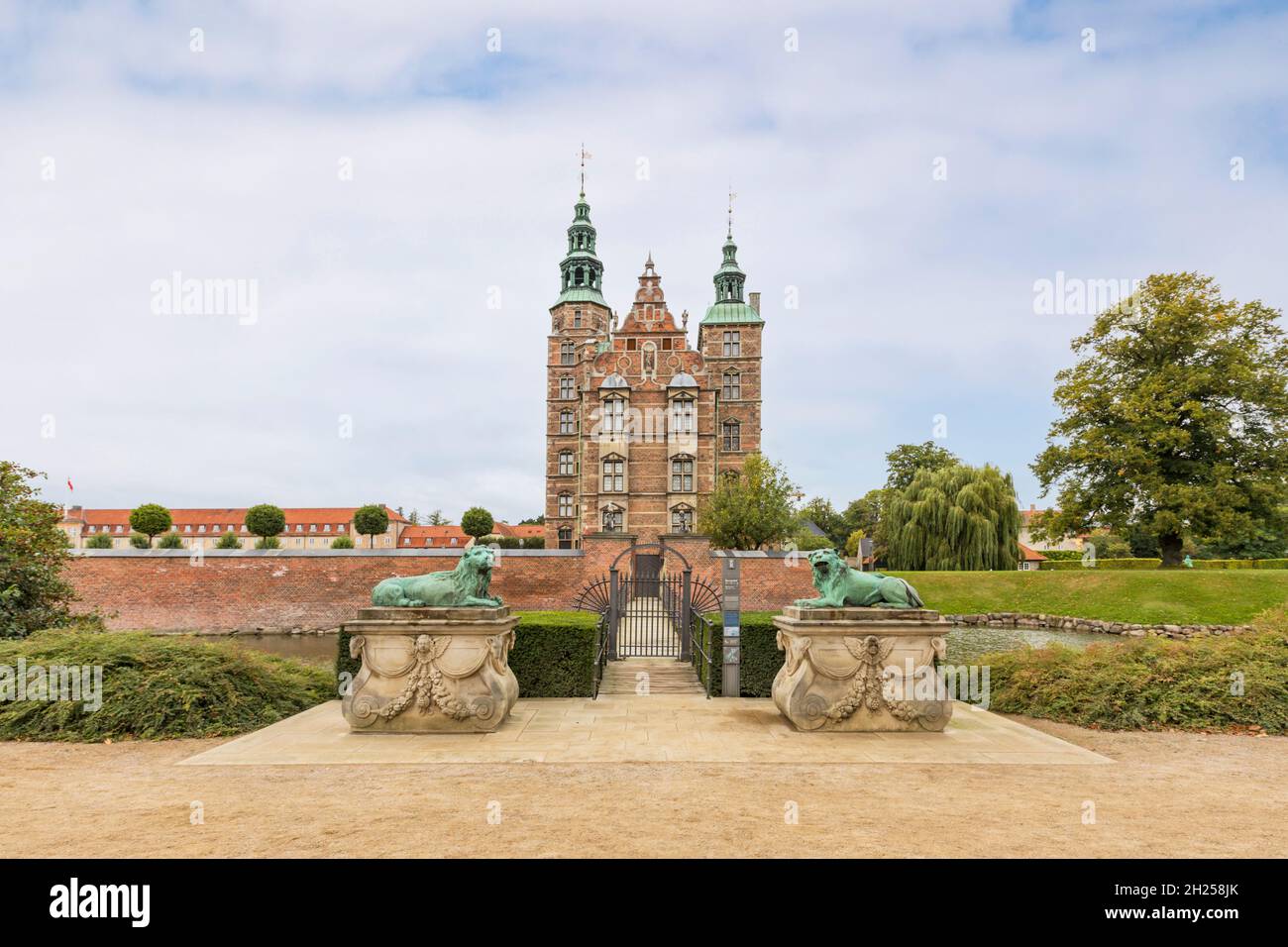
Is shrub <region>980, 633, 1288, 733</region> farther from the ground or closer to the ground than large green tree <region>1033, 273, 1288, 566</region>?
closer to the ground

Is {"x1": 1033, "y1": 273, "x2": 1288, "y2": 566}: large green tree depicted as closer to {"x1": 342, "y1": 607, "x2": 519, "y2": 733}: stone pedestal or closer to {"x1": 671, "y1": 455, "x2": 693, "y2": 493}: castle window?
{"x1": 671, "y1": 455, "x2": 693, "y2": 493}: castle window

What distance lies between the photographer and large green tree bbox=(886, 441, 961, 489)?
178ft

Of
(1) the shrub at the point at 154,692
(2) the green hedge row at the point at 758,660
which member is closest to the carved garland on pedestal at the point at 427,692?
(1) the shrub at the point at 154,692

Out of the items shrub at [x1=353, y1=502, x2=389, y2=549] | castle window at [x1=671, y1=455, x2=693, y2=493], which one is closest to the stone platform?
castle window at [x1=671, y1=455, x2=693, y2=493]

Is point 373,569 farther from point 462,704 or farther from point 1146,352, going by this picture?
point 1146,352

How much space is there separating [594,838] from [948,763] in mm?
3761

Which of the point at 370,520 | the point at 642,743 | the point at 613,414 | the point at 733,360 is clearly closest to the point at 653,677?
the point at 642,743

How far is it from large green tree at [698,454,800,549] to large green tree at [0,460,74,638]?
22.7m

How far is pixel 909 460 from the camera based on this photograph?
182 feet

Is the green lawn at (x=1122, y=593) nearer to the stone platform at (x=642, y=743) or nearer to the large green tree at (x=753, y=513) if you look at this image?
the large green tree at (x=753, y=513)

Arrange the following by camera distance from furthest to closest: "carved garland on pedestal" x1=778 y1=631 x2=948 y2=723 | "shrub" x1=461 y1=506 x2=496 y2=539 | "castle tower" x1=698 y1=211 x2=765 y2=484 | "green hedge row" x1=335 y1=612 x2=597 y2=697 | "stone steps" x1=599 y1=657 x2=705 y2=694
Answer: "shrub" x1=461 y1=506 x2=496 y2=539
"castle tower" x1=698 y1=211 x2=765 y2=484
"stone steps" x1=599 y1=657 x2=705 y2=694
"green hedge row" x1=335 y1=612 x2=597 y2=697
"carved garland on pedestal" x1=778 y1=631 x2=948 y2=723

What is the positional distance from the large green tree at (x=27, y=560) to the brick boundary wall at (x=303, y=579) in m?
14.3

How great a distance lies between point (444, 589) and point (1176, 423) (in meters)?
30.8

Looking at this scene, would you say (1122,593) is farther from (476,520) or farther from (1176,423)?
(476,520)
